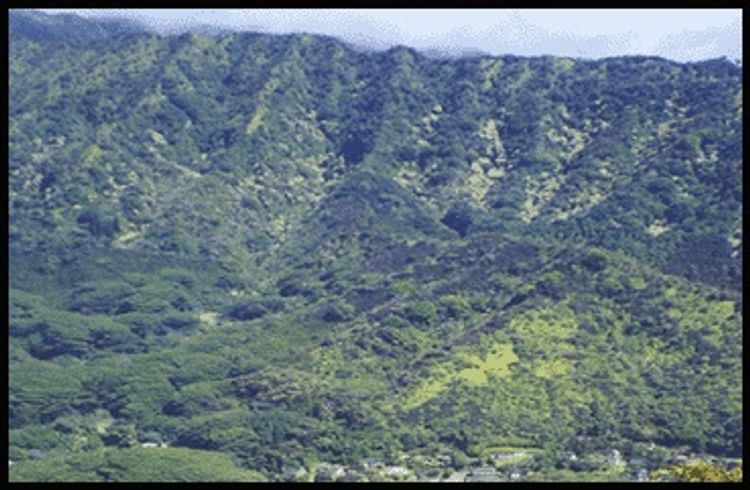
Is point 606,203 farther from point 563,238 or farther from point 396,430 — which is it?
point 396,430

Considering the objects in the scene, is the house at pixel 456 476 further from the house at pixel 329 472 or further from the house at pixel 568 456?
the house at pixel 329 472

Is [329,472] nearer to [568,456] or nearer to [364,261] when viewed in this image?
[568,456]

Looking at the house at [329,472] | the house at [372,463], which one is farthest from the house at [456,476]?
the house at [329,472]

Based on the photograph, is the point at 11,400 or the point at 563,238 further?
the point at 563,238

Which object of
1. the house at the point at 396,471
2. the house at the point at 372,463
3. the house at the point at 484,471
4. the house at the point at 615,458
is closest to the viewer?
the house at the point at 484,471

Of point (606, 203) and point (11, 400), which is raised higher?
point (606, 203)

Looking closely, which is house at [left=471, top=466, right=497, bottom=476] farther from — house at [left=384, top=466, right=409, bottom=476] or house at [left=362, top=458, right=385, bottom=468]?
house at [left=362, top=458, right=385, bottom=468]

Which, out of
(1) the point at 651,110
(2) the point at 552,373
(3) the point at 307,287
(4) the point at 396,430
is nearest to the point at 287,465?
(4) the point at 396,430

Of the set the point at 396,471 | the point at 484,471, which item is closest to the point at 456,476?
the point at 484,471

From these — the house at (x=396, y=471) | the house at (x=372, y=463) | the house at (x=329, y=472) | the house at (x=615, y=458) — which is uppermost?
the house at (x=615, y=458)
